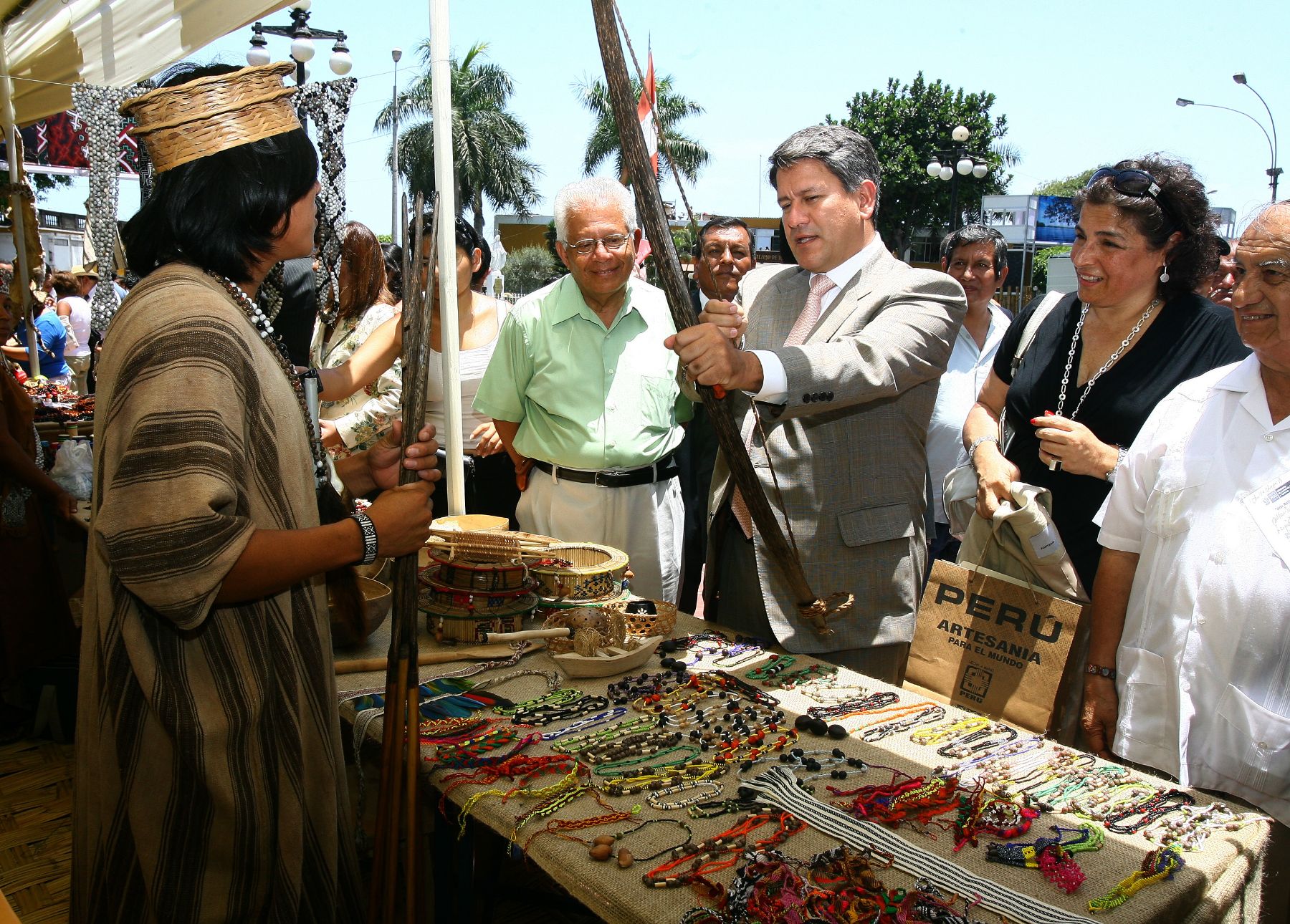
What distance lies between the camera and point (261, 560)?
1438mm

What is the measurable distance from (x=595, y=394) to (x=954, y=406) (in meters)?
1.95

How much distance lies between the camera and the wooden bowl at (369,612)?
94.6 inches

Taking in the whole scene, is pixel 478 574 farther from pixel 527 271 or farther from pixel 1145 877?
pixel 527 271

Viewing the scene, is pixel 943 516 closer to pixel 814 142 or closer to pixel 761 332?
pixel 761 332

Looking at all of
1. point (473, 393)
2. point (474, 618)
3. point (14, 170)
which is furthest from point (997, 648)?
point (14, 170)

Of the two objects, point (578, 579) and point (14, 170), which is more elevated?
point (14, 170)

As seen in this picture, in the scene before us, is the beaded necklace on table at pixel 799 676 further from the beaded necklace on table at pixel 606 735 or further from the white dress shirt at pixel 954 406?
the white dress shirt at pixel 954 406

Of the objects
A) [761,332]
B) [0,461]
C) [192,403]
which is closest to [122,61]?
[0,461]

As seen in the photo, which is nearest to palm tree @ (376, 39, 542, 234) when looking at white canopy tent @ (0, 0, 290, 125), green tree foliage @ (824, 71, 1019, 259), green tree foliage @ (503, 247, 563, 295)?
green tree foliage @ (503, 247, 563, 295)

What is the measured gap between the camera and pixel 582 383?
3.25 meters

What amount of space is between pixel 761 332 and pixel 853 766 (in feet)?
4.56

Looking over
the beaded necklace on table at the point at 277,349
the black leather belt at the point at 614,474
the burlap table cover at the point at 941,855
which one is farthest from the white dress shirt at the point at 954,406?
the beaded necklace on table at the point at 277,349

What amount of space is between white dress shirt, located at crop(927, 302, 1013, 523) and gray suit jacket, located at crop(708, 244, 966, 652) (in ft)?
5.48

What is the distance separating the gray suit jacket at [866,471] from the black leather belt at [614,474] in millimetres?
755
